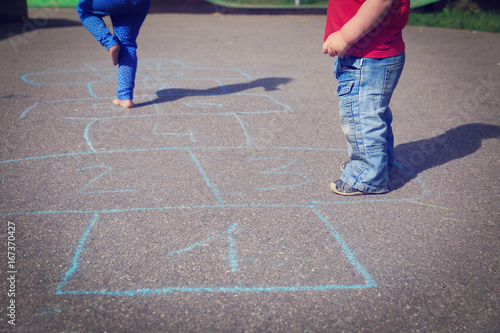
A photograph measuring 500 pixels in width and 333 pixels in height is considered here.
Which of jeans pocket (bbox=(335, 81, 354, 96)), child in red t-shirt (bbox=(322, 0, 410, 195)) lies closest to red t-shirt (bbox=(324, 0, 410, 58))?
child in red t-shirt (bbox=(322, 0, 410, 195))

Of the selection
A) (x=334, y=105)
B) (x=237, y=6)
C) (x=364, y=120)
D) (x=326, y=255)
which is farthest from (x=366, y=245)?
(x=237, y=6)

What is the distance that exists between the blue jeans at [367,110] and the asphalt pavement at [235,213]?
0.49 feet

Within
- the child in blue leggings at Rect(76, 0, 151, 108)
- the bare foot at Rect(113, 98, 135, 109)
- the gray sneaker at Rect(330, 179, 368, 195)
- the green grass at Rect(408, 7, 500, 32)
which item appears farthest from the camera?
the green grass at Rect(408, 7, 500, 32)

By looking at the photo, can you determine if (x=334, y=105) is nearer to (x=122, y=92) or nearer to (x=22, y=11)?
(x=122, y=92)

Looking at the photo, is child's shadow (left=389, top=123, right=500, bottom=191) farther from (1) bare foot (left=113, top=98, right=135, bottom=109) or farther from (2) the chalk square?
(1) bare foot (left=113, top=98, right=135, bottom=109)

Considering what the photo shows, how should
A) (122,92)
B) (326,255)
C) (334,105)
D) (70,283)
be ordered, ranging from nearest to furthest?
(70,283), (326,255), (122,92), (334,105)

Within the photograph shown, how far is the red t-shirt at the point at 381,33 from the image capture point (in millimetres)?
2270

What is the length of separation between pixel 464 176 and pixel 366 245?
1.21 m

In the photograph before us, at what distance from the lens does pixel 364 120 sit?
7.93ft

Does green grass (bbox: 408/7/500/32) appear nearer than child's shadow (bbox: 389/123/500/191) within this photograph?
No

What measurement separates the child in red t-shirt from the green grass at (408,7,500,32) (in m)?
7.99

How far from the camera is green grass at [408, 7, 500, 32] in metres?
8.95

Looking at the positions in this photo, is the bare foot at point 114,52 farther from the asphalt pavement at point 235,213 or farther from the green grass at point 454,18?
the green grass at point 454,18

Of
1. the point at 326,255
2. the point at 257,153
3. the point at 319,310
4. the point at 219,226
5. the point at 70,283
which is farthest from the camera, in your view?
the point at 257,153
